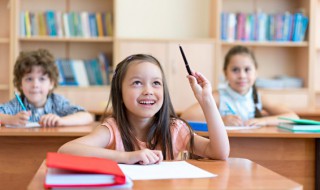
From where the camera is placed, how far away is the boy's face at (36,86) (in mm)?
2795

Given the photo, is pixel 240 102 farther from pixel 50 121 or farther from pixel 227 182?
pixel 227 182

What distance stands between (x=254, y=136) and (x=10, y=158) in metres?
1.09

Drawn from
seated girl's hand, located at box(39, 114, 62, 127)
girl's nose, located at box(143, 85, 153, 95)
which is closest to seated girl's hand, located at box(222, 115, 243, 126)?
seated girl's hand, located at box(39, 114, 62, 127)

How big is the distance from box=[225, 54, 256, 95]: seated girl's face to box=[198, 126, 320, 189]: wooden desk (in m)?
0.83

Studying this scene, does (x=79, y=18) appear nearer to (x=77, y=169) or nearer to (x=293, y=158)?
(x=293, y=158)

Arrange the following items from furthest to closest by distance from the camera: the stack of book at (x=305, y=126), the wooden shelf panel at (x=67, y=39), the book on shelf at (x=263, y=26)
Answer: the book on shelf at (x=263, y=26) < the wooden shelf panel at (x=67, y=39) < the stack of book at (x=305, y=126)

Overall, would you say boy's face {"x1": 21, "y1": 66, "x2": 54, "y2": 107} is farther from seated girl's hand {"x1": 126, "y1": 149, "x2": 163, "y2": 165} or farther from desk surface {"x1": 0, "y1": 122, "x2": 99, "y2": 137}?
seated girl's hand {"x1": 126, "y1": 149, "x2": 163, "y2": 165}

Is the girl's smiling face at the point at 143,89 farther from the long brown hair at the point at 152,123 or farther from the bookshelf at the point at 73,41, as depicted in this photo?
the bookshelf at the point at 73,41

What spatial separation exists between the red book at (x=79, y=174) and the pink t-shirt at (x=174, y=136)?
0.58 m

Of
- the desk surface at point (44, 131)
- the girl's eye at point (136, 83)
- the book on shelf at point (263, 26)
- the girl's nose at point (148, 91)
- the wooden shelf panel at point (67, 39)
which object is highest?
the book on shelf at point (263, 26)

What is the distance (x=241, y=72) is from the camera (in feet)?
10.5

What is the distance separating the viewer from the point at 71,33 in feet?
15.5

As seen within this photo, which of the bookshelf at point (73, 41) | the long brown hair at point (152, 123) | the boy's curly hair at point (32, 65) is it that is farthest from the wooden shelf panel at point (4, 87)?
the long brown hair at point (152, 123)

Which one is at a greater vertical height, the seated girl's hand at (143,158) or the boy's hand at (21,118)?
the seated girl's hand at (143,158)
